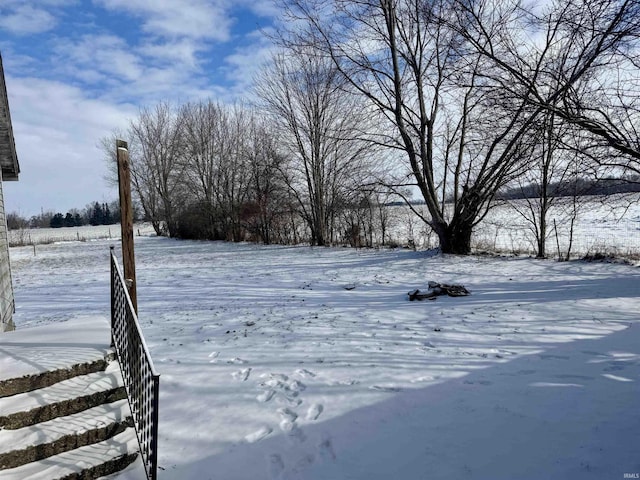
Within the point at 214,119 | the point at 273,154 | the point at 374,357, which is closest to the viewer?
the point at 374,357

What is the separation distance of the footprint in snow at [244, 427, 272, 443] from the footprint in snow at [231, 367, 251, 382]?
846 millimetres

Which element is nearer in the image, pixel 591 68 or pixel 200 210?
pixel 591 68

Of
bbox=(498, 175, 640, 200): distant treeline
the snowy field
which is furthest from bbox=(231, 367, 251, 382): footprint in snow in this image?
bbox=(498, 175, 640, 200): distant treeline

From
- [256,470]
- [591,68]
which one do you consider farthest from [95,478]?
[591,68]

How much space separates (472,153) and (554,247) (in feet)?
17.2

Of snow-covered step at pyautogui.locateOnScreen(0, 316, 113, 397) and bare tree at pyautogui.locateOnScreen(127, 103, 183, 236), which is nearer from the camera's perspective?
A: snow-covered step at pyautogui.locateOnScreen(0, 316, 113, 397)

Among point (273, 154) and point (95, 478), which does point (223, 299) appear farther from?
point (273, 154)

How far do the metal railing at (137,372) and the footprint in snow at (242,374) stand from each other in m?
1.03

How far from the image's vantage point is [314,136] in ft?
55.6

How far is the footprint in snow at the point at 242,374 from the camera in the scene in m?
3.66

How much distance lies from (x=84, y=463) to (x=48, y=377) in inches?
33.6

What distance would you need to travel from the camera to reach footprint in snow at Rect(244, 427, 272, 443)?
2.73m

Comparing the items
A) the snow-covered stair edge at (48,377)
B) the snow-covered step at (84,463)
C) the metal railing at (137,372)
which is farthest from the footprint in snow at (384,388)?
the snow-covered stair edge at (48,377)

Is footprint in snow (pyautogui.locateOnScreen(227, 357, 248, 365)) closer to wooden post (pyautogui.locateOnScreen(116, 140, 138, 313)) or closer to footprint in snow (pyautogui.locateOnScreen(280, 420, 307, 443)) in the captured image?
wooden post (pyautogui.locateOnScreen(116, 140, 138, 313))
